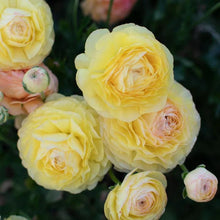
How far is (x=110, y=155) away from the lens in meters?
0.73

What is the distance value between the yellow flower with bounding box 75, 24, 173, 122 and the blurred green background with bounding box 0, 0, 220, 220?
0.65 ft

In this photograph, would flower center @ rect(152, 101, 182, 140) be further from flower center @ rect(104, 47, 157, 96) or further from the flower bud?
the flower bud

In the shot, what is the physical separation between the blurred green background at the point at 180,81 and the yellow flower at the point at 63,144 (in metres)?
0.15

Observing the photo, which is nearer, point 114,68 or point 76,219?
point 114,68

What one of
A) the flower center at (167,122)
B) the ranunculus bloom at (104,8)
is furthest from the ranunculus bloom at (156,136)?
the ranunculus bloom at (104,8)

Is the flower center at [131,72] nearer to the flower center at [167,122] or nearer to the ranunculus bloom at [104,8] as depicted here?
the flower center at [167,122]

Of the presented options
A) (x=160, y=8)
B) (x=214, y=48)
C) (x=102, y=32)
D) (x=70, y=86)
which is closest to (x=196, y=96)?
(x=214, y=48)

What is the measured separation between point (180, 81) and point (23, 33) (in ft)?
1.48

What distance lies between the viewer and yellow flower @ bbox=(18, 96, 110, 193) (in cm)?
70

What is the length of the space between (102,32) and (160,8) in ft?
1.35

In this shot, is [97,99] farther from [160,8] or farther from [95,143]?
[160,8]

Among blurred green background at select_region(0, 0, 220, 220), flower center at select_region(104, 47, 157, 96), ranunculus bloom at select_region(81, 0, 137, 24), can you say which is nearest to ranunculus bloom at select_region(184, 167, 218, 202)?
flower center at select_region(104, 47, 157, 96)

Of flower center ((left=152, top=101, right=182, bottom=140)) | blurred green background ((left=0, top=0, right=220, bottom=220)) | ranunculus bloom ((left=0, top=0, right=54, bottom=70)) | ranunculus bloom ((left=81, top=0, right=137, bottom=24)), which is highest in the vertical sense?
ranunculus bloom ((left=0, top=0, right=54, bottom=70))

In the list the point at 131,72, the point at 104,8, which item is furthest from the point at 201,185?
the point at 104,8
